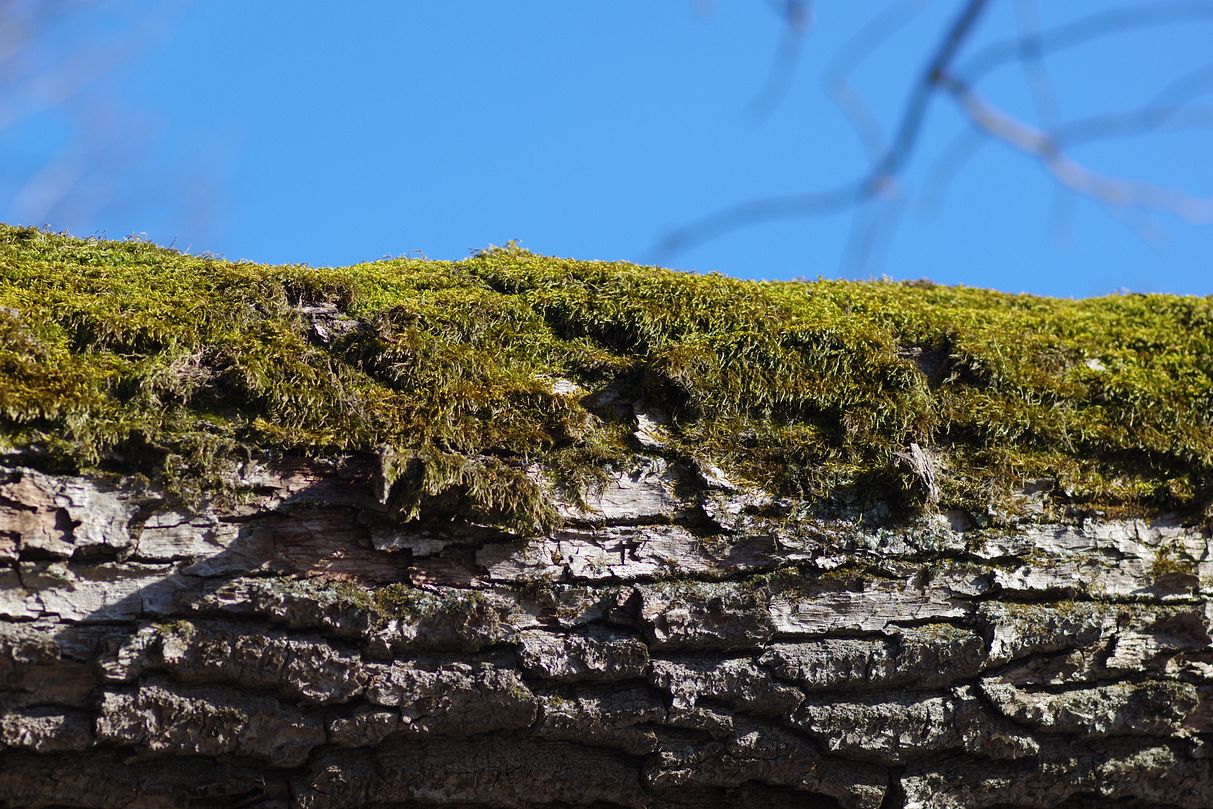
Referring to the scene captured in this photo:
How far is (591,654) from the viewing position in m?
2.12

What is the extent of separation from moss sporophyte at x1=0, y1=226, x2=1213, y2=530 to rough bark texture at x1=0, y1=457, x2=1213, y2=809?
4.3 inches

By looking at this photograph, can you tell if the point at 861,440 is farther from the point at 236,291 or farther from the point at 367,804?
the point at 236,291

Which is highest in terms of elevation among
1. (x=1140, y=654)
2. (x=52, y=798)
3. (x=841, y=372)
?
(x=841, y=372)

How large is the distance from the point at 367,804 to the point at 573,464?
89cm

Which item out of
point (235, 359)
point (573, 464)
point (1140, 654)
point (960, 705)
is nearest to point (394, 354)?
point (235, 359)

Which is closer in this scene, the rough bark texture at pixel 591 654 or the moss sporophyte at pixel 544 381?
the rough bark texture at pixel 591 654

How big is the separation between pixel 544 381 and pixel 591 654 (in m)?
0.67

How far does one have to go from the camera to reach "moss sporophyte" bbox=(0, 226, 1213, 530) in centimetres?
207

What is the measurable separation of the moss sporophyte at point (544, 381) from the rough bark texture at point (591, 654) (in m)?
0.11

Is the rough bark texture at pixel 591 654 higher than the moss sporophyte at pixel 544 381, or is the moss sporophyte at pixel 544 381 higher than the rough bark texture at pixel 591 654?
the moss sporophyte at pixel 544 381

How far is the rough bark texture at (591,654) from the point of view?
76.8 inches

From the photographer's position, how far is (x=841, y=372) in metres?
2.52

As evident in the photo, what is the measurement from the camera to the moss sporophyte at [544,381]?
207 cm

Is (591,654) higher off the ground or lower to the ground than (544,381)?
lower
